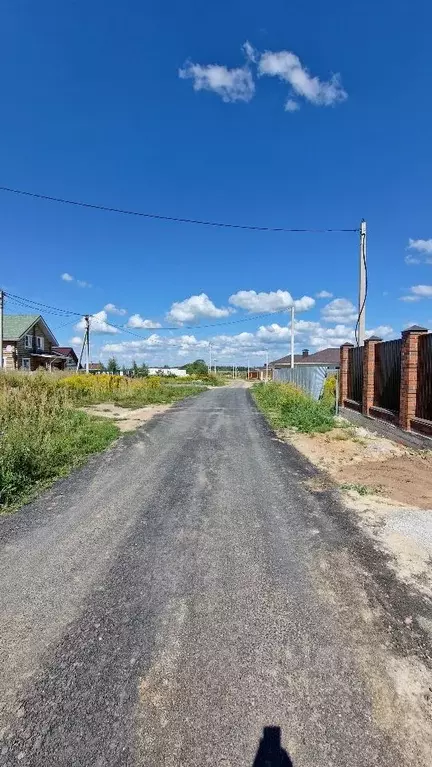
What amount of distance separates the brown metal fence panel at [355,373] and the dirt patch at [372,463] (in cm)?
239

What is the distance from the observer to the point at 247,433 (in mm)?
10336

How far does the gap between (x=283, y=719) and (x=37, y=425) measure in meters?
7.84

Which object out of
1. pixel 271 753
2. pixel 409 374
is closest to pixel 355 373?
pixel 409 374

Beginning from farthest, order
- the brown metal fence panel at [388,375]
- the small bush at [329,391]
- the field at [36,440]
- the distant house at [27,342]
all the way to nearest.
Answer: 1. the distant house at [27,342]
2. the small bush at [329,391]
3. the brown metal fence panel at [388,375]
4. the field at [36,440]

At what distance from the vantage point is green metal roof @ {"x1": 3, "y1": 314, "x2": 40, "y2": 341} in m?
32.7

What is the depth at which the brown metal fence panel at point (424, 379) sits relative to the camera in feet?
25.1

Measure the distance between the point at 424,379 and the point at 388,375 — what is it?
2001 mm

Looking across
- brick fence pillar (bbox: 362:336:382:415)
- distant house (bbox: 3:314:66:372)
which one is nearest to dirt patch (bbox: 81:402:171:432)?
brick fence pillar (bbox: 362:336:382:415)

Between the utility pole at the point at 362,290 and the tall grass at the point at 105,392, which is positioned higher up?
the utility pole at the point at 362,290

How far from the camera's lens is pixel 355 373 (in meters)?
12.6

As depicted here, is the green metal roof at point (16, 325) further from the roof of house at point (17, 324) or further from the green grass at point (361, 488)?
the green grass at point (361, 488)

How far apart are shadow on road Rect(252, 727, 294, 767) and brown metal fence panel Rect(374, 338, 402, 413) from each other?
26.6 ft

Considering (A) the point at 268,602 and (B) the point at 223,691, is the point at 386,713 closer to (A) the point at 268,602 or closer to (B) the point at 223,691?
(B) the point at 223,691

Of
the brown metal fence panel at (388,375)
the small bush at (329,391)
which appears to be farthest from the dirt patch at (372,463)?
the small bush at (329,391)
